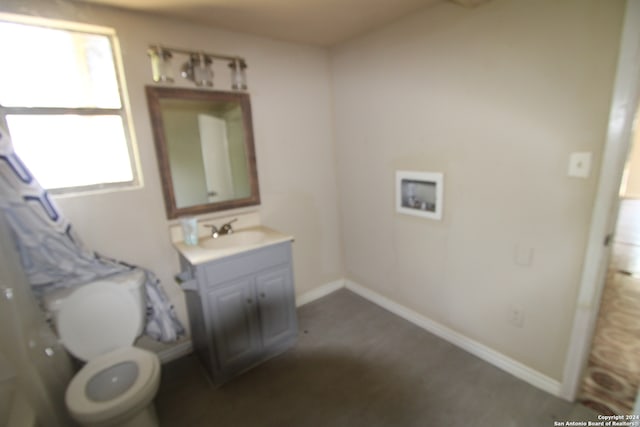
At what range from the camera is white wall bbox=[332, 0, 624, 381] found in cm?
136

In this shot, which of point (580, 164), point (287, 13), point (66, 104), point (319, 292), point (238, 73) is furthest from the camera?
point (319, 292)

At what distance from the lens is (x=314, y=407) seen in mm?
1625

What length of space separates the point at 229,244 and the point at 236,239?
0.20 ft

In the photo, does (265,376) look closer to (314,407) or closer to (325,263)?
(314,407)

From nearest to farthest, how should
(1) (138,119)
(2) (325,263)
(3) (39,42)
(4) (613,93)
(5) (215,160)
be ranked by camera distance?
(4) (613,93) → (3) (39,42) → (1) (138,119) → (5) (215,160) → (2) (325,263)

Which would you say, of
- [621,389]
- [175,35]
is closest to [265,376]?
[621,389]

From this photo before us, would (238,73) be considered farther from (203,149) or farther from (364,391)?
(364,391)

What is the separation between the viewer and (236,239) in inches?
83.6

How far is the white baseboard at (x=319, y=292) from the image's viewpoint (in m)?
2.67

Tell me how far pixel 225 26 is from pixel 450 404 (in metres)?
2.68

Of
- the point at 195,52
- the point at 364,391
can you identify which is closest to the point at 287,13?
the point at 195,52

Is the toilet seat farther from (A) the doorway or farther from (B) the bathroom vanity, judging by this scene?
(A) the doorway

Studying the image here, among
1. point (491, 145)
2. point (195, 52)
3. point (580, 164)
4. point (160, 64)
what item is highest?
point (195, 52)

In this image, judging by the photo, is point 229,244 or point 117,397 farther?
point 229,244
